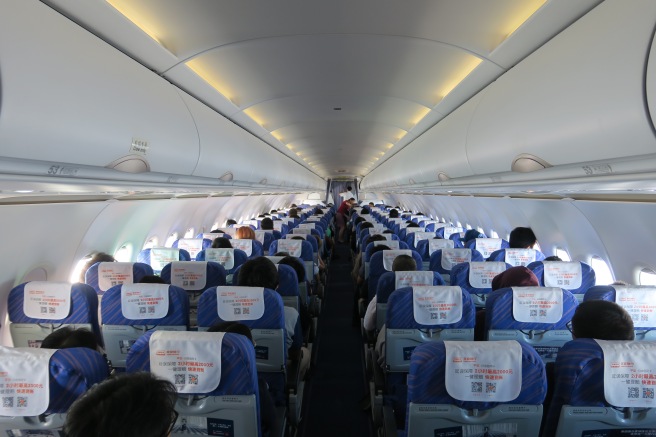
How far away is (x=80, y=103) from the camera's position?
2.04 metres

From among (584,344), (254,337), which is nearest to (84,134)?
(254,337)

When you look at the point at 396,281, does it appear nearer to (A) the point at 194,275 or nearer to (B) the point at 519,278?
(B) the point at 519,278

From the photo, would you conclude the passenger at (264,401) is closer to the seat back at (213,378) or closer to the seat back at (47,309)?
the seat back at (213,378)

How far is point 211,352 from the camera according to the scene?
6.70 feet

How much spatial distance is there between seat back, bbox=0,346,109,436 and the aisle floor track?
102 inches

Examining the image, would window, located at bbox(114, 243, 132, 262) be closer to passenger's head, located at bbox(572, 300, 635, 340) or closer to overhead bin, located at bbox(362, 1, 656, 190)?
overhead bin, located at bbox(362, 1, 656, 190)

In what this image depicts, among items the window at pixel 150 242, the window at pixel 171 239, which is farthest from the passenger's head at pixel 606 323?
the window at pixel 171 239

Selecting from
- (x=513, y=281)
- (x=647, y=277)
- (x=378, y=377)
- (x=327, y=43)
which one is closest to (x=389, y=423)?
(x=378, y=377)

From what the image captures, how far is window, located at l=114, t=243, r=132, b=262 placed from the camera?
683cm

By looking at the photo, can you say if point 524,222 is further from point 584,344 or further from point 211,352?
point 211,352

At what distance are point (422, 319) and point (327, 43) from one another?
2.42 meters

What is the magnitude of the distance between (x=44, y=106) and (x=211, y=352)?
1.38m

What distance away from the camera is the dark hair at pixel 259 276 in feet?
12.3

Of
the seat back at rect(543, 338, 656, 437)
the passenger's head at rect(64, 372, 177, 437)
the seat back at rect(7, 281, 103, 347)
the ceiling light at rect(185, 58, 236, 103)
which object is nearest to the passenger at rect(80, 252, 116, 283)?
the seat back at rect(7, 281, 103, 347)
